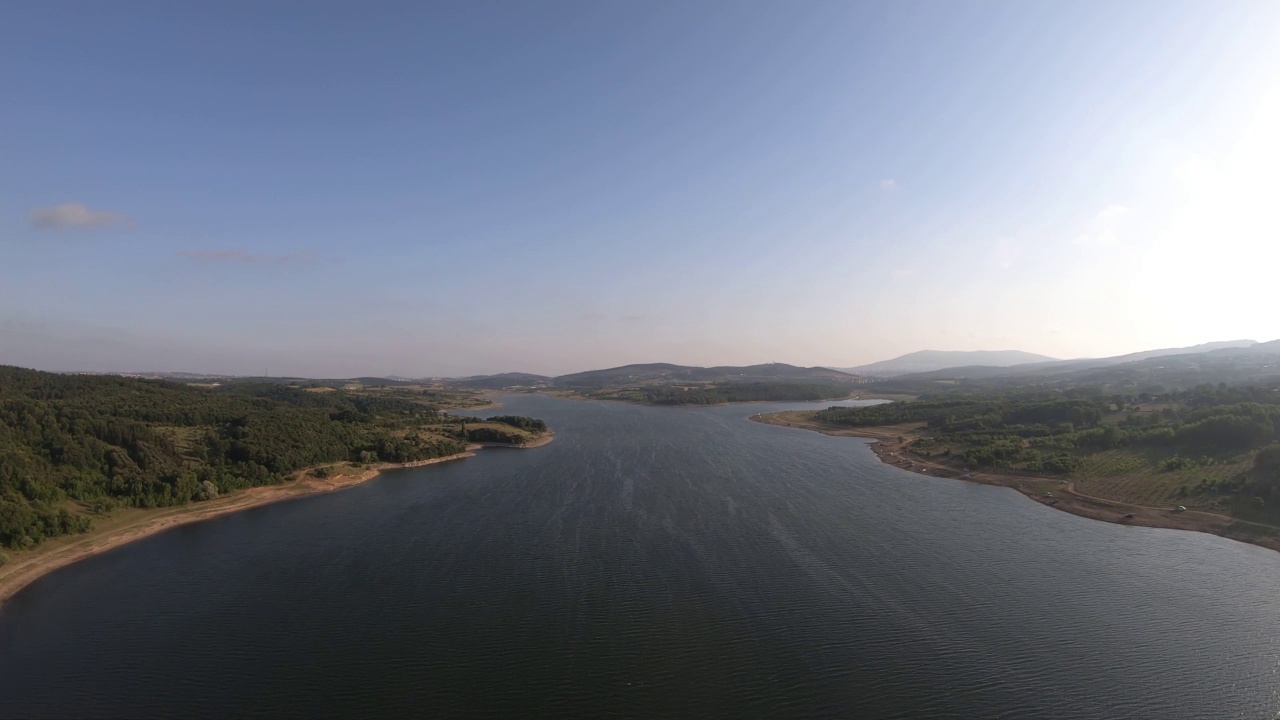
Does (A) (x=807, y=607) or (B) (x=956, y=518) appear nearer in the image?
(A) (x=807, y=607)

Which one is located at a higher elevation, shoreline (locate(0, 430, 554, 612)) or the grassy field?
the grassy field

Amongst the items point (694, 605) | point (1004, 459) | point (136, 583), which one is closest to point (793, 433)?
point (1004, 459)

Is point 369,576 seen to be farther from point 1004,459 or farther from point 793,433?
point 793,433

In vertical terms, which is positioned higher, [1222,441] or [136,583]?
[1222,441]

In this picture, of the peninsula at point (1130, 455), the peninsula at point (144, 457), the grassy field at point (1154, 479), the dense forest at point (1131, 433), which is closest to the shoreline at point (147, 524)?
the peninsula at point (144, 457)

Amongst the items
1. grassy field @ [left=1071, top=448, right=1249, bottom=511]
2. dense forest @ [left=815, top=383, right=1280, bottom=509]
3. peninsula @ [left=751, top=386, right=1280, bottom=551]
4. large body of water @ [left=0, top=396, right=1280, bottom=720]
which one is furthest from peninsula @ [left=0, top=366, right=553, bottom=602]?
grassy field @ [left=1071, top=448, right=1249, bottom=511]

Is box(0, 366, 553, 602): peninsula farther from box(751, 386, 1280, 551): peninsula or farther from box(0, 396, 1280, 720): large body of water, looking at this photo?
box(751, 386, 1280, 551): peninsula
